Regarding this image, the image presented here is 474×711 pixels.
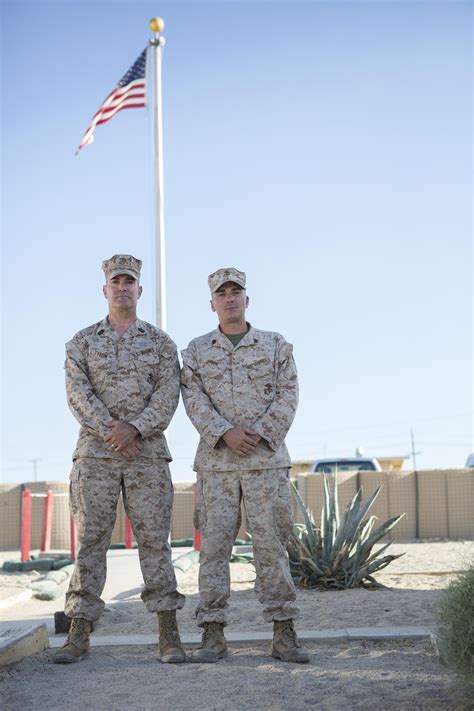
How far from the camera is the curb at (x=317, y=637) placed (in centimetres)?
467

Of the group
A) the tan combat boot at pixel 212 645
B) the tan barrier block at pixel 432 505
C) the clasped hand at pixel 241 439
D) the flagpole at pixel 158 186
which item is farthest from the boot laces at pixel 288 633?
the tan barrier block at pixel 432 505

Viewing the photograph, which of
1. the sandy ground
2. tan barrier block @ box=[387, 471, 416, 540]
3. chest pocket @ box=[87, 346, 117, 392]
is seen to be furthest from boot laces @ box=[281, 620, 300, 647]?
tan barrier block @ box=[387, 471, 416, 540]

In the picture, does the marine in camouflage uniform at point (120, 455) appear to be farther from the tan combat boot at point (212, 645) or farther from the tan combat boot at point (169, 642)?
the tan combat boot at point (212, 645)

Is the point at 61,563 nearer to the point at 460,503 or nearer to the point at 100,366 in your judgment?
the point at 100,366

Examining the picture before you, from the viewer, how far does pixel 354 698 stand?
3355 mm

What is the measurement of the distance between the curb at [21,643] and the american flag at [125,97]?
7.66 metres

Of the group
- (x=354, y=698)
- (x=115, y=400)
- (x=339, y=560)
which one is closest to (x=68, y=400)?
(x=115, y=400)

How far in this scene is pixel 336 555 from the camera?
21.8ft

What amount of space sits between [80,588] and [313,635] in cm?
134

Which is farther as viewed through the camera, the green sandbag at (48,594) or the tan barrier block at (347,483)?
the tan barrier block at (347,483)

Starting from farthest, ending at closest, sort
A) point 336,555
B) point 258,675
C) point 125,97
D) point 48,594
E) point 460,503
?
point 460,503 → point 125,97 → point 48,594 → point 336,555 → point 258,675

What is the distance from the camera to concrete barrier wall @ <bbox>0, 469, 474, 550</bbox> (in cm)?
1289

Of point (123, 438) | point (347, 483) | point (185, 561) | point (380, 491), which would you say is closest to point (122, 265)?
point (123, 438)

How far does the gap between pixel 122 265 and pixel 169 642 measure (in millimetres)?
1926
